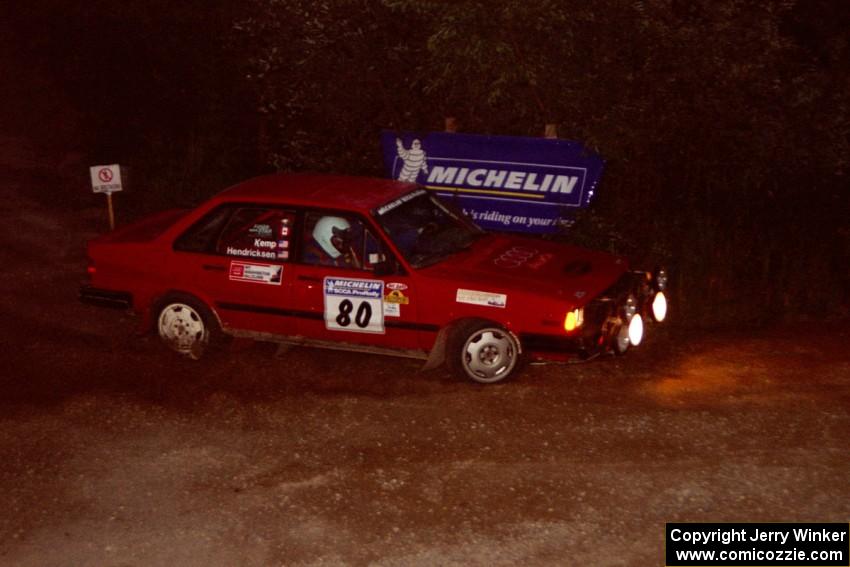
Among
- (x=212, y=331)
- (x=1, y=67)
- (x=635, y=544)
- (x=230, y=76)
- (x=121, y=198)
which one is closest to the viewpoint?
(x=635, y=544)

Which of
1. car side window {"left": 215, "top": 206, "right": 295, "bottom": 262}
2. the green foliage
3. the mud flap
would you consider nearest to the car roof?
car side window {"left": 215, "top": 206, "right": 295, "bottom": 262}

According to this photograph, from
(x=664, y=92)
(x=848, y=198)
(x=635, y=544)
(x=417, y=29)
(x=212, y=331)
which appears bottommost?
(x=635, y=544)

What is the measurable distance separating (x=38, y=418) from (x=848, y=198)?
8.80m

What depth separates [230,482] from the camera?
6.93 meters

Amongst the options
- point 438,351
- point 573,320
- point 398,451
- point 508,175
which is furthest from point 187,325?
point 508,175

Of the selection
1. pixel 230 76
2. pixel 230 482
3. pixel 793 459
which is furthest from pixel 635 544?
pixel 230 76

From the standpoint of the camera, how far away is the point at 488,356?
8.38 m

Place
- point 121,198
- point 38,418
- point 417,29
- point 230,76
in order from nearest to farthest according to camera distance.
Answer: point 38,418, point 417,29, point 121,198, point 230,76

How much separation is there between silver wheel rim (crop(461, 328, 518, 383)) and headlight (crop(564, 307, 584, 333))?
52 cm

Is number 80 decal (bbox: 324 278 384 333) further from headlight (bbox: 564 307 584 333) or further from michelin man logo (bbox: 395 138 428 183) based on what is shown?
michelin man logo (bbox: 395 138 428 183)

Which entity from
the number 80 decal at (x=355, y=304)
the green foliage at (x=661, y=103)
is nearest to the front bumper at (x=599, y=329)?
the number 80 decal at (x=355, y=304)

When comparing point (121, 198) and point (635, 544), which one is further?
point (121, 198)

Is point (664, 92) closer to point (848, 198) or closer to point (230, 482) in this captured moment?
point (848, 198)

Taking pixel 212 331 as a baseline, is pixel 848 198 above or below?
above
